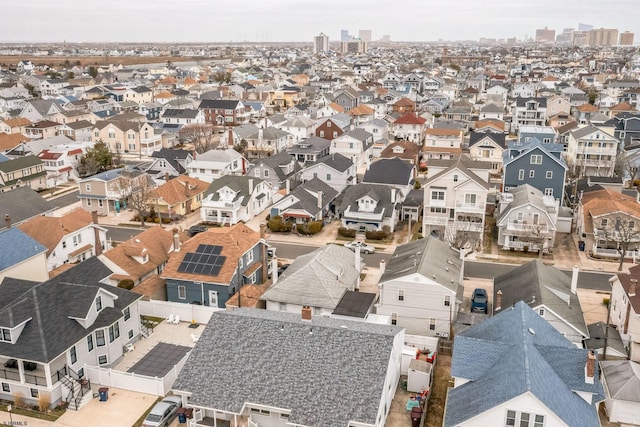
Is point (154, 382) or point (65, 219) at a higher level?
point (65, 219)

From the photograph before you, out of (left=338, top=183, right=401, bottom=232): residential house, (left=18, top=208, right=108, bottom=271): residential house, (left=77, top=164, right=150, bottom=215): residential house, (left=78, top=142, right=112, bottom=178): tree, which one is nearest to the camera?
(left=18, top=208, right=108, bottom=271): residential house

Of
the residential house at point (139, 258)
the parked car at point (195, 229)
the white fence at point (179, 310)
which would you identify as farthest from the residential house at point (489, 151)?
the white fence at point (179, 310)

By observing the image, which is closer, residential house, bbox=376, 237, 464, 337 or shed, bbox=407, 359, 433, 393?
shed, bbox=407, 359, 433, 393

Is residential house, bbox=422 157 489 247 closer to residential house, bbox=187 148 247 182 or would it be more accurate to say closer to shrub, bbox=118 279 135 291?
shrub, bbox=118 279 135 291

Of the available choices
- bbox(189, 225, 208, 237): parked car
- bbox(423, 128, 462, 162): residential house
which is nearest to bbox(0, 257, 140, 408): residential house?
bbox(189, 225, 208, 237): parked car

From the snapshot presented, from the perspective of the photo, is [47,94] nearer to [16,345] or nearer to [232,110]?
[232,110]

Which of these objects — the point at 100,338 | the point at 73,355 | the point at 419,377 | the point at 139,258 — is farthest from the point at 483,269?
the point at 73,355

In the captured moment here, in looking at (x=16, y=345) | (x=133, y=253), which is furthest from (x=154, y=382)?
(x=133, y=253)
